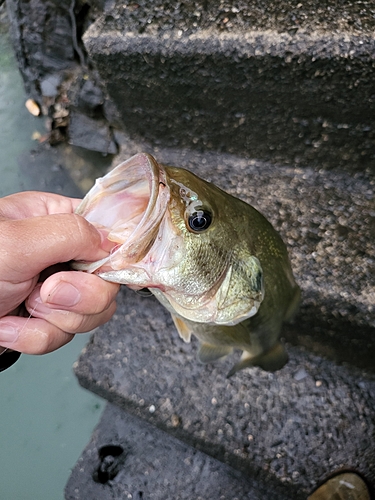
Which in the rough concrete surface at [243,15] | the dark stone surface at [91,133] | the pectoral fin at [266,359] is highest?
the rough concrete surface at [243,15]

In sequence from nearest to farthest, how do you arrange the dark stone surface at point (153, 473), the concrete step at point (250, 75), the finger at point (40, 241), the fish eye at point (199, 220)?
the finger at point (40, 241), the fish eye at point (199, 220), the concrete step at point (250, 75), the dark stone surface at point (153, 473)

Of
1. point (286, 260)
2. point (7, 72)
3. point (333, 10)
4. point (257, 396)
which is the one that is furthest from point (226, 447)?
point (7, 72)

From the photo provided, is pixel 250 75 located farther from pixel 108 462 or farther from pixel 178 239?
pixel 108 462

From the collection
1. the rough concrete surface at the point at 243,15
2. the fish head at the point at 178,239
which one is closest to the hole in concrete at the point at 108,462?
the fish head at the point at 178,239

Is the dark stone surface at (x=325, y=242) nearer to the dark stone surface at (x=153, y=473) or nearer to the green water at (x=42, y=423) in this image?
the dark stone surface at (x=153, y=473)

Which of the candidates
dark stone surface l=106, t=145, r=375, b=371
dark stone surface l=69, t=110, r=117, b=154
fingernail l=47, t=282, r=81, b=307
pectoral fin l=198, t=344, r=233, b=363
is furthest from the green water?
fingernail l=47, t=282, r=81, b=307

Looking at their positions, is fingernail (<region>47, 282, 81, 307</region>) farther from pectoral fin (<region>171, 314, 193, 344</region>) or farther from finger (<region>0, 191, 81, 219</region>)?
pectoral fin (<region>171, 314, 193, 344</region>)
